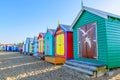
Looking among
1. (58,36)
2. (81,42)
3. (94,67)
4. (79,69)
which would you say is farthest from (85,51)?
(58,36)

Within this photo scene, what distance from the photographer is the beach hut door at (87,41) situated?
833 centimetres

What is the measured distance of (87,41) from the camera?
9.01 metres

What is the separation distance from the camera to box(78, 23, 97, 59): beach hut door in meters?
8.33

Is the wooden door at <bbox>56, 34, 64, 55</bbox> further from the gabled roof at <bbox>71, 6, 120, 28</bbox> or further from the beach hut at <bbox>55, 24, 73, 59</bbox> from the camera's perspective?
Answer: the gabled roof at <bbox>71, 6, 120, 28</bbox>

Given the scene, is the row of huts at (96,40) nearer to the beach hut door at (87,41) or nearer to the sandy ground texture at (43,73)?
the beach hut door at (87,41)

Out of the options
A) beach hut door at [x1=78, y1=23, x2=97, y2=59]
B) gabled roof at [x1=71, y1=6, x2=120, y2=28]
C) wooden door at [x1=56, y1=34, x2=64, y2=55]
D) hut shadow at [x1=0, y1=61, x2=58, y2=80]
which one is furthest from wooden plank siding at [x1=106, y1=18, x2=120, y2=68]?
wooden door at [x1=56, y1=34, x2=64, y2=55]

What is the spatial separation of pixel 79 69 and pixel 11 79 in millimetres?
4075

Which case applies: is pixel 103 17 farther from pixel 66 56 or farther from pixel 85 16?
pixel 66 56

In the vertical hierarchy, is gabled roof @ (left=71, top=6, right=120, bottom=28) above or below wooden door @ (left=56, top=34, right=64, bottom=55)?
above

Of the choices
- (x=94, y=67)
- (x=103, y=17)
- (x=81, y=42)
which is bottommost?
(x=94, y=67)

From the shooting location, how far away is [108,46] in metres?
7.42

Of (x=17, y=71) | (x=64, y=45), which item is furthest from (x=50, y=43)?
(x=17, y=71)

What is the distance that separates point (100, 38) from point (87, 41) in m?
1.36

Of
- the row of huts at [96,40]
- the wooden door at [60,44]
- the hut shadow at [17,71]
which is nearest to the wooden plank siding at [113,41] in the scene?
the row of huts at [96,40]
